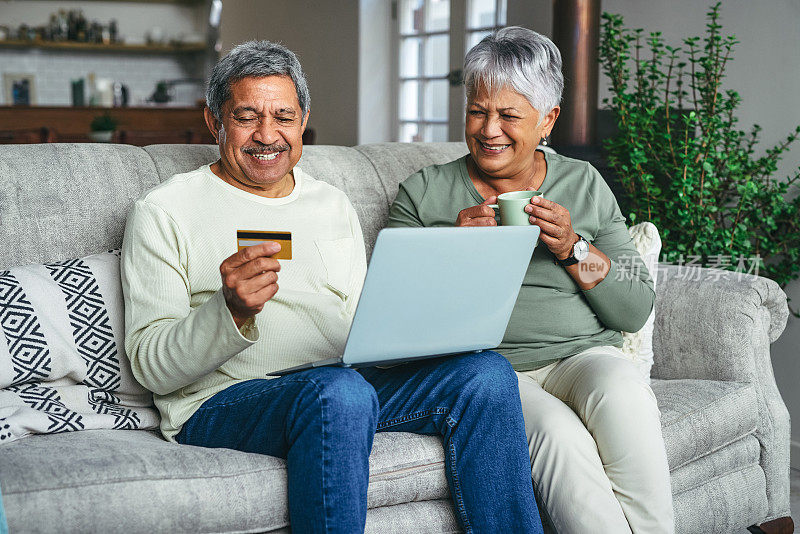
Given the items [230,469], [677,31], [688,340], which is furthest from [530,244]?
[677,31]

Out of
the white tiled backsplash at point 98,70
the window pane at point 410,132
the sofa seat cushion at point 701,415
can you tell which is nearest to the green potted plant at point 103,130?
the window pane at point 410,132

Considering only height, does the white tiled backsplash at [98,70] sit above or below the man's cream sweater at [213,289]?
above

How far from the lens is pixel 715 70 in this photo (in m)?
2.77

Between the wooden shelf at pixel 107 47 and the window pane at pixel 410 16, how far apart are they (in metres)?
3.02

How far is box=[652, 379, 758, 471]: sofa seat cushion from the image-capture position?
6.16ft

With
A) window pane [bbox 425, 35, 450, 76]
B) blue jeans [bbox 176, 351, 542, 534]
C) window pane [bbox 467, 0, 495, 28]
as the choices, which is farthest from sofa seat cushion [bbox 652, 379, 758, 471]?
window pane [bbox 425, 35, 450, 76]

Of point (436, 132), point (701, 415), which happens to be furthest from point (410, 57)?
point (701, 415)

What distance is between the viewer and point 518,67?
1.83 meters

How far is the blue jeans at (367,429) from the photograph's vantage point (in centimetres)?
136

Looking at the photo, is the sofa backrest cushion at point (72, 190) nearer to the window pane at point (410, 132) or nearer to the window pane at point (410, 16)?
the window pane at point (410, 132)

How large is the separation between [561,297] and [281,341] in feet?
2.05

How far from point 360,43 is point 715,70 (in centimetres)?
289

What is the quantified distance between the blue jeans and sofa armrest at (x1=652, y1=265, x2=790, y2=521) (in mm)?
847

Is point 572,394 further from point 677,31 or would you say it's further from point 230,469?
point 677,31
